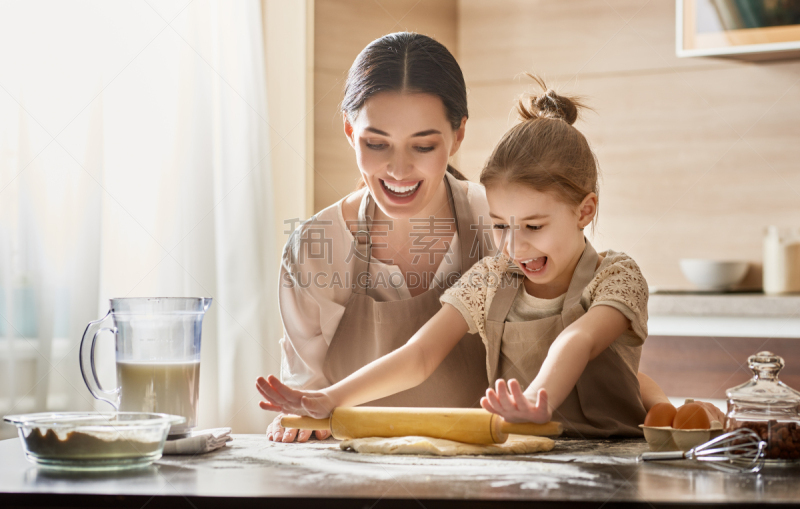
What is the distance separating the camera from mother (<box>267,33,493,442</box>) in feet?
3.86

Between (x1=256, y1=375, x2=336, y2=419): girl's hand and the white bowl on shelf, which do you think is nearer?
(x1=256, y1=375, x2=336, y2=419): girl's hand

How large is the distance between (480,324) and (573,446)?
312 millimetres

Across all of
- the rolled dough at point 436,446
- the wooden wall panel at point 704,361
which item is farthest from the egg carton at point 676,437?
the wooden wall panel at point 704,361

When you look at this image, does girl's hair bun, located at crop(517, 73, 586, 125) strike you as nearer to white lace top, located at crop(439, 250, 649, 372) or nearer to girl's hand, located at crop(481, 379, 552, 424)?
white lace top, located at crop(439, 250, 649, 372)

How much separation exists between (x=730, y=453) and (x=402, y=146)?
2.27 ft

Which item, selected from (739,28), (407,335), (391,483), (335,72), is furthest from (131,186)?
(739,28)

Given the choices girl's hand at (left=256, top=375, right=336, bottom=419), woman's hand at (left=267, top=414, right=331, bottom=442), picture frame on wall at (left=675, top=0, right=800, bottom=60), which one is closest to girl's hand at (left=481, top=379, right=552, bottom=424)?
girl's hand at (left=256, top=375, right=336, bottom=419)

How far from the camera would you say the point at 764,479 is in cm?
61

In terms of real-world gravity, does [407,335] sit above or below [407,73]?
below

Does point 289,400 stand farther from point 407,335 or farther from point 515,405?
point 407,335

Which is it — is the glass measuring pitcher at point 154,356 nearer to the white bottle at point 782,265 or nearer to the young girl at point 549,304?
the young girl at point 549,304

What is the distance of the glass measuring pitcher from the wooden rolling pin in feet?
0.43

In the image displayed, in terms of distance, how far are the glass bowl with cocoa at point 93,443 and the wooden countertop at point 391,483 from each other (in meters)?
0.02

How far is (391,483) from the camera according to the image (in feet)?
1.94
